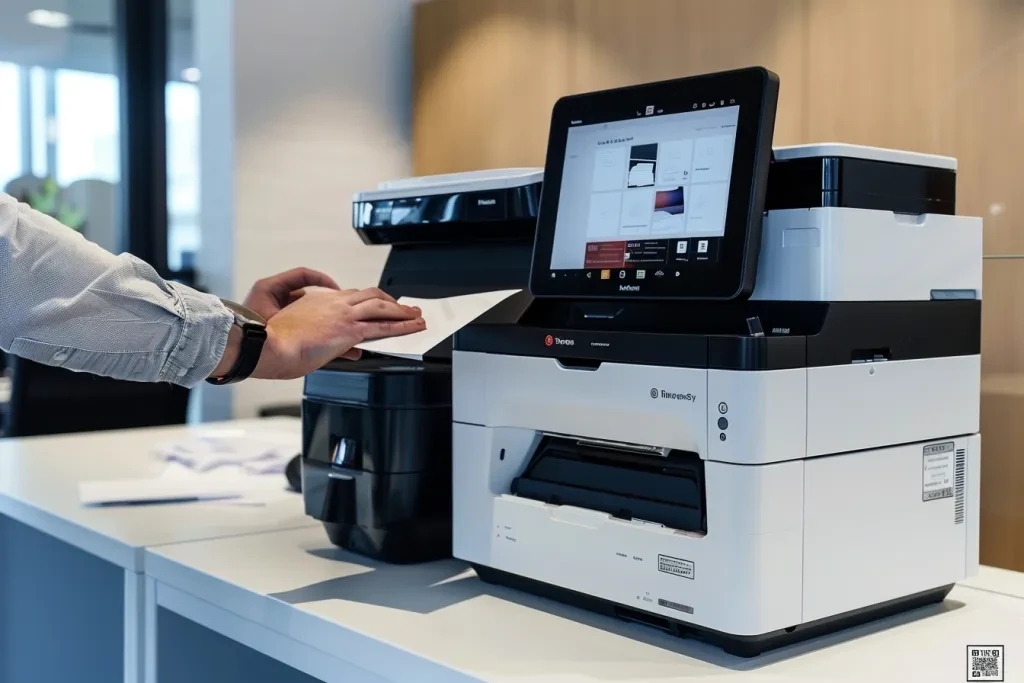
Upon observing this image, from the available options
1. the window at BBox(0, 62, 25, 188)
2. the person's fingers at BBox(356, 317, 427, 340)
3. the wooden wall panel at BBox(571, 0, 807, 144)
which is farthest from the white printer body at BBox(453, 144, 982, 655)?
the window at BBox(0, 62, 25, 188)

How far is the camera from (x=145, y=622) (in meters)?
1.43

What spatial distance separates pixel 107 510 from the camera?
1.64 m

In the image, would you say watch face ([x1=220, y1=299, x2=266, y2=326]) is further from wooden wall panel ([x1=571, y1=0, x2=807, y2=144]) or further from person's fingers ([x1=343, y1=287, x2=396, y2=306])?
wooden wall panel ([x1=571, y1=0, x2=807, y2=144])

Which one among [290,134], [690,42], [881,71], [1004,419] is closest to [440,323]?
[1004,419]

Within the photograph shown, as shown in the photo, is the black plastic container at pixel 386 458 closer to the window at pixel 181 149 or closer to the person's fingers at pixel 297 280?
the person's fingers at pixel 297 280

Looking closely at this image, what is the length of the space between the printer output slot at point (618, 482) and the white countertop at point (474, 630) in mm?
122

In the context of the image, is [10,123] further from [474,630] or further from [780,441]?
[780,441]

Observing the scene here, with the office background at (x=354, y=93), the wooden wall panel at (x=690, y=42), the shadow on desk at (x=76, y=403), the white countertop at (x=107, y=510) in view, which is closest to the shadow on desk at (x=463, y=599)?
the white countertop at (x=107, y=510)

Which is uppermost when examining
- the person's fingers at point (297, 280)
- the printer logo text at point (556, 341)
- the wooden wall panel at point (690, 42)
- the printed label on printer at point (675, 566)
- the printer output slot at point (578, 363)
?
the wooden wall panel at point (690, 42)

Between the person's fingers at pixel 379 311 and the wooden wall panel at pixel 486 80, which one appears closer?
the person's fingers at pixel 379 311

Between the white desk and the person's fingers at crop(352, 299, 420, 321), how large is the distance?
1.40 ft

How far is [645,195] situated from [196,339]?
520 mm

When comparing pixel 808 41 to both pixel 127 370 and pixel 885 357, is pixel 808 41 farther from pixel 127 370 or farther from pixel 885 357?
pixel 127 370

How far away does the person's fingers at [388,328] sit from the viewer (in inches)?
49.9
